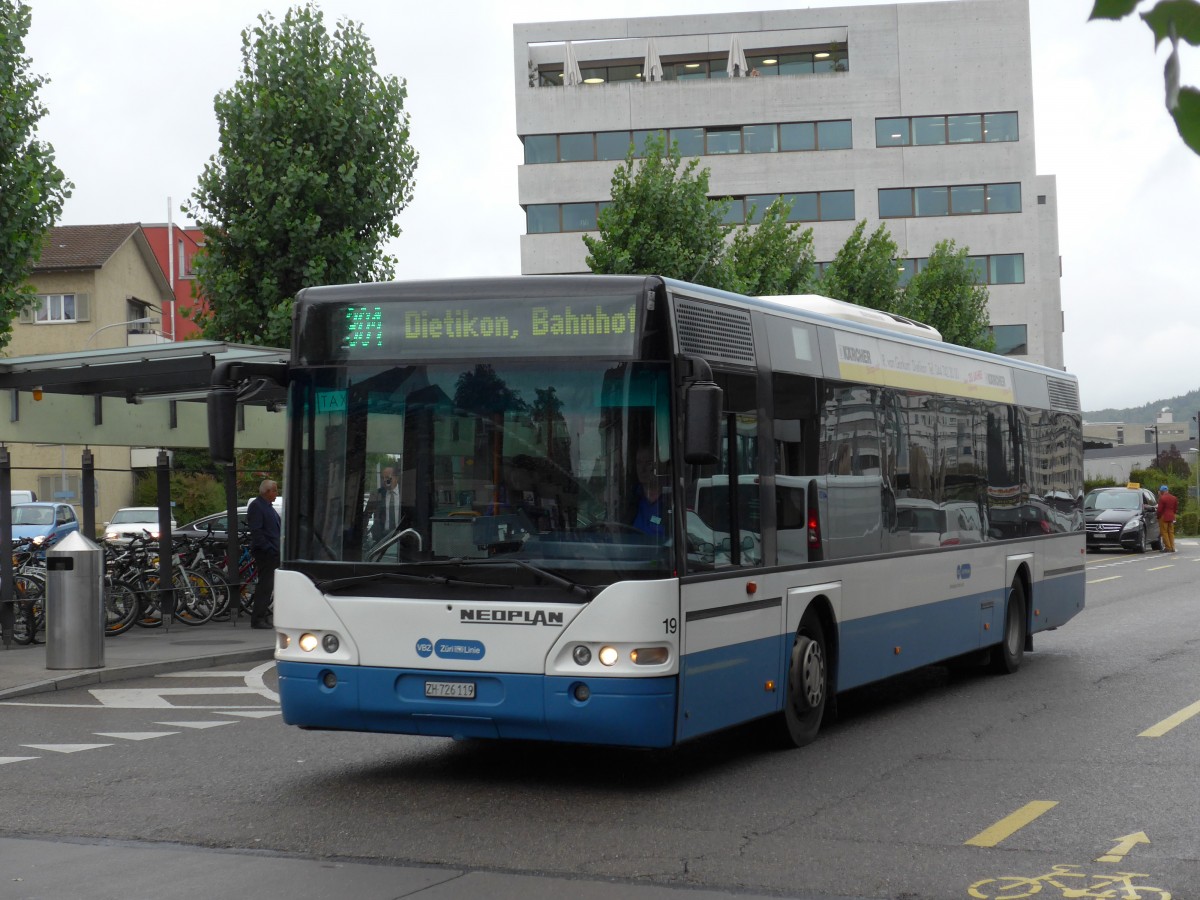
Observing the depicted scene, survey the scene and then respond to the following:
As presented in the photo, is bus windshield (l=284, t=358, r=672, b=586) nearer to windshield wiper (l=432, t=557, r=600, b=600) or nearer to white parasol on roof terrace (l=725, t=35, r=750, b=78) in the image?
windshield wiper (l=432, t=557, r=600, b=600)

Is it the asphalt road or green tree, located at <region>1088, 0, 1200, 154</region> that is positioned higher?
green tree, located at <region>1088, 0, 1200, 154</region>

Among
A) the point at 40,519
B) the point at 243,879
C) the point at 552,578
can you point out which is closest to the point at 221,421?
the point at 552,578

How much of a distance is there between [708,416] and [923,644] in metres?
4.76

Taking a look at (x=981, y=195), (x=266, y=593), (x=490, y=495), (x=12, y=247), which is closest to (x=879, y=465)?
(x=490, y=495)

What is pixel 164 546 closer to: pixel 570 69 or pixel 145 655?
pixel 145 655

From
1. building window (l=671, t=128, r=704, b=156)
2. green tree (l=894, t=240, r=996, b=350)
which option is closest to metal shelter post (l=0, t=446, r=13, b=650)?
green tree (l=894, t=240, r=996, b=350)

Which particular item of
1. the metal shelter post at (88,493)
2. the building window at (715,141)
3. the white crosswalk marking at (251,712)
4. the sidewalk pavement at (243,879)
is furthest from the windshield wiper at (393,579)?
the building window at (715,141)

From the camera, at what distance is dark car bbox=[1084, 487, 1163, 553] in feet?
141

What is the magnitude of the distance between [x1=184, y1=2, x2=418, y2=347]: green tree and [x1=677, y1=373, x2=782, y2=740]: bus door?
652 inches

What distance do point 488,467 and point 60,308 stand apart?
60.9 metres

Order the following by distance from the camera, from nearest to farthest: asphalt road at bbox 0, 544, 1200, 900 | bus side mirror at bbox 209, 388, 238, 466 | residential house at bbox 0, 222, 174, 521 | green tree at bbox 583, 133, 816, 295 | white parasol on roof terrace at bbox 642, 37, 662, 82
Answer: asphalt road at bbox 0, 544, 1200, 900
bus side mirror at bbox 209, 388, 238, 466
green tree at bbox 583, 133, 816, 295
residential house at bbox 0, 222, 174, 521
white parasol on roof terrace at bbox 642, 37, 662, 82

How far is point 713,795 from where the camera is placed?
8.41m

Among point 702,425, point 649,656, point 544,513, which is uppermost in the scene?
point 702,425

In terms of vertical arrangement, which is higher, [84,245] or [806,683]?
[84,245]
